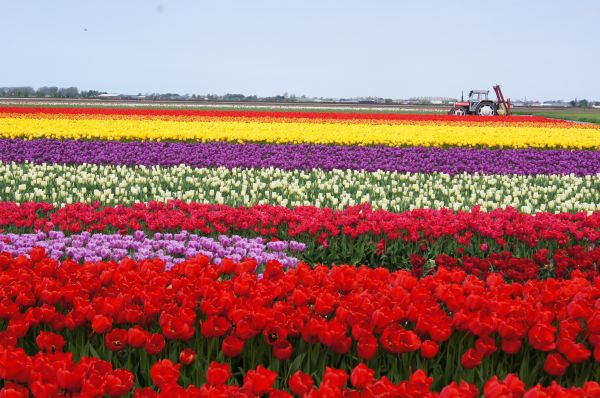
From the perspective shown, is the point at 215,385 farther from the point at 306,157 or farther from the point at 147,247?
the point at 306,157

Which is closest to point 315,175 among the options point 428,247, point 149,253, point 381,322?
point 428,247

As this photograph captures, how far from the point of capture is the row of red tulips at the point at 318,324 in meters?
3.11

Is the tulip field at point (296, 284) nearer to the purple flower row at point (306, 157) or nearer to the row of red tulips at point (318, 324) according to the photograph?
the row of red tulips at point (318, 324)

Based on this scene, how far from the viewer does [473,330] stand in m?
3.24

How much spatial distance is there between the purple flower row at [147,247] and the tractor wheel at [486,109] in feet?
117

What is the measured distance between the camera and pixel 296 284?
4121 millimetres

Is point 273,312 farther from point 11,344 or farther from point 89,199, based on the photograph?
point 89,199

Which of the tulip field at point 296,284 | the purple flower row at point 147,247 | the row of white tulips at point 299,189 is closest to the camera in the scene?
the tulip field at point 296,284

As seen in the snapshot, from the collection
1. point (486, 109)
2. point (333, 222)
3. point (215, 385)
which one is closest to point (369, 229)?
point (333, 222)

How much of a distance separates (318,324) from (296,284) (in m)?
1.01

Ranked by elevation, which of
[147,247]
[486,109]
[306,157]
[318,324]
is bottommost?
[147,247]

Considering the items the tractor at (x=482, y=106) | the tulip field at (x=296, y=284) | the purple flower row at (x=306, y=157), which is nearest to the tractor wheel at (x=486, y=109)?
the tractor at (x=482, y=106)

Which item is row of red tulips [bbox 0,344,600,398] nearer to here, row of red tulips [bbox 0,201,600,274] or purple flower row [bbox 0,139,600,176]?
row of red tulips [bbox 0,201,600,274]

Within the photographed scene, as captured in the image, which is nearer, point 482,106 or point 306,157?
point 306,157
